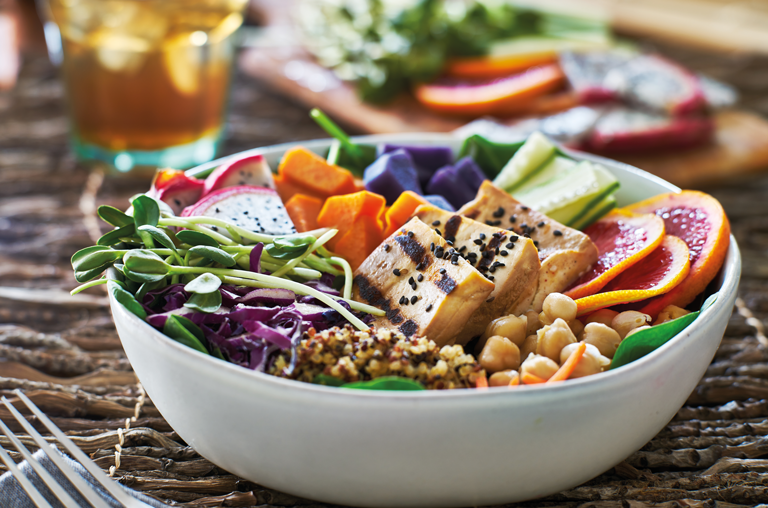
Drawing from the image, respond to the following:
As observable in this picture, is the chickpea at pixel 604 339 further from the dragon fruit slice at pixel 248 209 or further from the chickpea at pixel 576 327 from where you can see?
the dragon fruit slice at pixel 248 209

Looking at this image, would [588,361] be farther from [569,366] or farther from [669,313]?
[669,313]

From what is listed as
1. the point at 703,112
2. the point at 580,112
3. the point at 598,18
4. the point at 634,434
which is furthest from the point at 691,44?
the point at 634,434

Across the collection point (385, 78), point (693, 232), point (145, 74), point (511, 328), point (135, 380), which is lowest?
point (135, 380)

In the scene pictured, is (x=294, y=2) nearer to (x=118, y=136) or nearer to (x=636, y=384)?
(x=118, y=136)

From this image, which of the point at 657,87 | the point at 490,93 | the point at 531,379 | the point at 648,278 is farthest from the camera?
the point at 490,93

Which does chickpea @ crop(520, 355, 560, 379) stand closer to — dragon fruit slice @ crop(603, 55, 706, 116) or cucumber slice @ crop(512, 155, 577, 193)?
cucumber slice @ crop(512, 155, 577, 193)

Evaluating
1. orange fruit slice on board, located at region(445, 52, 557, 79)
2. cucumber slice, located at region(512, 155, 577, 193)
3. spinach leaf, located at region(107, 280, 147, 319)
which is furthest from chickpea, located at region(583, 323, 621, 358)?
orange fruit slice on board, located at region(445, 52, 557, 79)

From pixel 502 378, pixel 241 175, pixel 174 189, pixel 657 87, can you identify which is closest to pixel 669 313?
pixel 502 378
